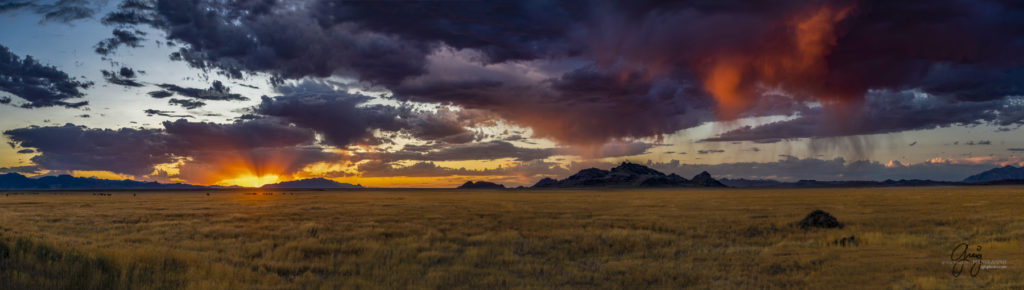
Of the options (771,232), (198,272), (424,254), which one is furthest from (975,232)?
(198,272)

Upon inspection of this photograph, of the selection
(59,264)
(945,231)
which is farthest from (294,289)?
(945,231)

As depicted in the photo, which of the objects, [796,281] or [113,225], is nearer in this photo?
[796,281]

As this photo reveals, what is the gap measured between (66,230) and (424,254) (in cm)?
2680

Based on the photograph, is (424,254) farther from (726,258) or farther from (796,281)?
(796,281)

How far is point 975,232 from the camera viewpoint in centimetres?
2517

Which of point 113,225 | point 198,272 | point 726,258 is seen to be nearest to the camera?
point 198,272

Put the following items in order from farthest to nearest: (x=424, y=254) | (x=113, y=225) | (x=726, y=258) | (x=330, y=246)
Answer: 1. (x=113, y=225)
2. (x=330, y=246)
3. (x=424, y=254)
4. (x=726, y=258)

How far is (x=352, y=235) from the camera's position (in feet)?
87.9

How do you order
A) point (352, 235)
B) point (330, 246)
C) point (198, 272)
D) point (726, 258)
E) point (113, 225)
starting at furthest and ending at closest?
1. point (113, 225)
2. point (352, 235)
3. point (330, 246)
4. point (726, 258)
5. point (198, 272)

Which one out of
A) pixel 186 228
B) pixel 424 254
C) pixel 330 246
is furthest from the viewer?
pixel 186 228

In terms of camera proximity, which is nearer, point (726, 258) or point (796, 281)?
point (796, 281)

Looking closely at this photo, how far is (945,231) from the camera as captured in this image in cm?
2597

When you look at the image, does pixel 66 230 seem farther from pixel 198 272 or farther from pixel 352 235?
pixel 198 272

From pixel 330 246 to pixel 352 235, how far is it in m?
5.25
